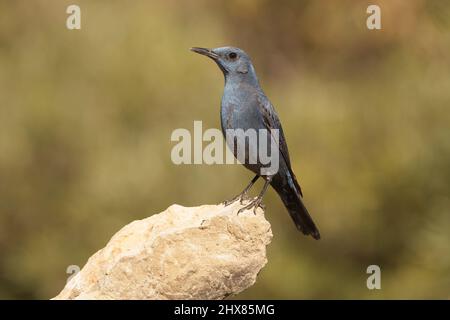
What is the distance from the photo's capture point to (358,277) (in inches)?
550

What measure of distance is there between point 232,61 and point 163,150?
188 inches

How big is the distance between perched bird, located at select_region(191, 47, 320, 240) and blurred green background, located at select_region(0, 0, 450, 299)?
374 centimetres

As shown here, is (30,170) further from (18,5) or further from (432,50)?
(432,50)

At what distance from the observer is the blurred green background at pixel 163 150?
42.8 ft

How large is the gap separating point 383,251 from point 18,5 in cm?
808

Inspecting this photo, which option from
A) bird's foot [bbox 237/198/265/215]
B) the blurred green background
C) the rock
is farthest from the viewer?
the blurred green background

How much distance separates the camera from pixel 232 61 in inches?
331

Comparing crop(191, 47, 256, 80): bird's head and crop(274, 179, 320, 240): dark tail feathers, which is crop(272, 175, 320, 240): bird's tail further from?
crop(191, 47, 256, 80): bird's head

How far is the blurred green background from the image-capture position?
13.0 meters

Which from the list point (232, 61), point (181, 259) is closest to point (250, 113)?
point (232, 61)

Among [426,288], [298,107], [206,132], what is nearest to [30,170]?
[206,132]

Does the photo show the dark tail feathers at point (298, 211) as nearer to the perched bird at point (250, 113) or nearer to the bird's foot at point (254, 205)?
the perched bird at point (250, 113)

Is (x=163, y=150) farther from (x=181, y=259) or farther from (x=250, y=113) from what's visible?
(x=181, y=259)

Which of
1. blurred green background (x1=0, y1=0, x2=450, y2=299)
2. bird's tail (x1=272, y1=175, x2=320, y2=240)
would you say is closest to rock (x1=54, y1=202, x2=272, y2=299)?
bird's tail (x1=272, y1=175, x2=320, y2=240)
